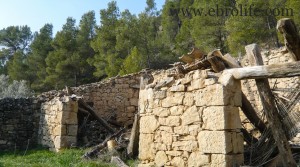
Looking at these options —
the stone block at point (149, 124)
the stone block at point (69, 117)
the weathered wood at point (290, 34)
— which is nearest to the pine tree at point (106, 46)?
the stone block at point (69, 117)

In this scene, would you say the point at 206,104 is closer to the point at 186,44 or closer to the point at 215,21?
the point at 215,21

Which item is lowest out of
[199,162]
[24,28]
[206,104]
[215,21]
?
[199,162]

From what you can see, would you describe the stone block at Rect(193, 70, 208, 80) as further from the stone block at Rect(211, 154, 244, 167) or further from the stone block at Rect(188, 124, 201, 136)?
the stone block at Rect(211, 154, 244, 167)

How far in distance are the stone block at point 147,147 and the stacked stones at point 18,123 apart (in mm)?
5750

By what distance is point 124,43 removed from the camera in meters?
22.5

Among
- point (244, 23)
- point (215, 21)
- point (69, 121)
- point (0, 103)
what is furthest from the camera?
point (215, 21)

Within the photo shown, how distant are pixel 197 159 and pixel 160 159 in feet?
2.81

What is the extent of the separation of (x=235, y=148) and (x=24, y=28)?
4193 centimetres

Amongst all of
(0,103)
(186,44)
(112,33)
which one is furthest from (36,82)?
(0,103)

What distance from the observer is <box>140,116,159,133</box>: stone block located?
5.64 metres

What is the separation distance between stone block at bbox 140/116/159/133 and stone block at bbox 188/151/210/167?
943 mm

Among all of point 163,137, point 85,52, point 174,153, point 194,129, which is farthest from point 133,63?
point 194,129

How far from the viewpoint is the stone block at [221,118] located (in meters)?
4.47

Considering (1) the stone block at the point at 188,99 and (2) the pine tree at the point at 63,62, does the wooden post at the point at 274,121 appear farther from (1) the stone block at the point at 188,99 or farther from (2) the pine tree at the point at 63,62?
(2) the pine tree at the point at 63,62
